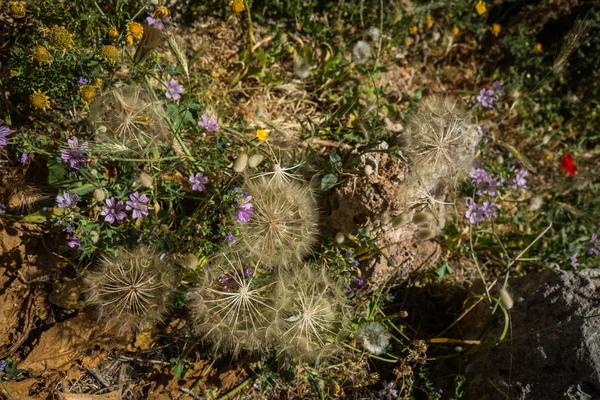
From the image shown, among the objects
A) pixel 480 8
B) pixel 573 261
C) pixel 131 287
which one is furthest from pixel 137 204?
pixel 480 8

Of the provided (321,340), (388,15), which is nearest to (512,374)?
(321,340)

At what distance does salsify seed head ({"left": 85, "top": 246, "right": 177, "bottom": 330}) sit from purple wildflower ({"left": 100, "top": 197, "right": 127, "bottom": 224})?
204 millimetres

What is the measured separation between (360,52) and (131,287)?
2.94 metres

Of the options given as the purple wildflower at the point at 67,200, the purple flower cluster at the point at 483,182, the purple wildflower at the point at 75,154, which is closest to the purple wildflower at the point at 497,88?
the purple flower cluster at the point at 483,182

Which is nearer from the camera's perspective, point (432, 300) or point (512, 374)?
point (512, 374)

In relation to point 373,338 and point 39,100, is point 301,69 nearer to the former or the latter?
point 39,100

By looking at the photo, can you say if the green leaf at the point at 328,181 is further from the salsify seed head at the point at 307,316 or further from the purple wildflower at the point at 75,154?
the purple wildflower at the point at 75,154

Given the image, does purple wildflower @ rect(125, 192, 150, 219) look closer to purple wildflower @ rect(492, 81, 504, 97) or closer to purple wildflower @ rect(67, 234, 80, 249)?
purple wildflower @ rect(67, 234, 80, 249)

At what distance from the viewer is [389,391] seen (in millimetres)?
3271

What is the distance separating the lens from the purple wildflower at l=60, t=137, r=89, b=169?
267 centimetres

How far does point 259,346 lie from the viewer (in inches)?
111

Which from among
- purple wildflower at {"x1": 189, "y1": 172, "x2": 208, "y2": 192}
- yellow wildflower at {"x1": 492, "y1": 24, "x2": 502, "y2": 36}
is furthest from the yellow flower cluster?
yellow wildflower at {"x1": 492, "y1": 24, "x2": 502, "y2": 36}

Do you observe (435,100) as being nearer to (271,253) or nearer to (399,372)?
(271,253)

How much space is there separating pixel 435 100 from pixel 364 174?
3.00 ft
